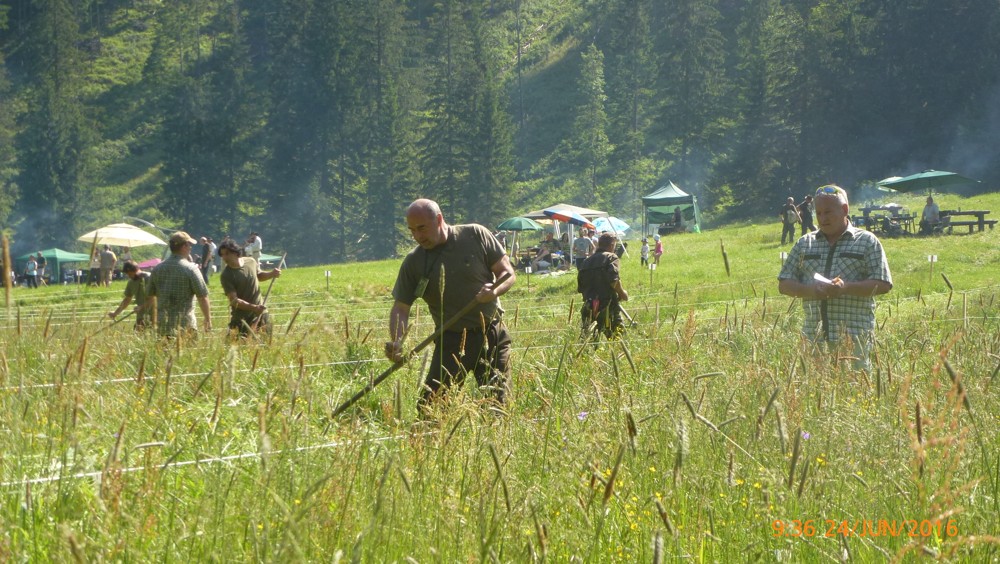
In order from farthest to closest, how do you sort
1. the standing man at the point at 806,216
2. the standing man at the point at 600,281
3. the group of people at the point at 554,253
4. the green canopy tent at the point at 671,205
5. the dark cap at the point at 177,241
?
the green canopy tent at the point at 671,205 < the standing man at the point at 806,216 < the group of people at the point at 554,253 < the standing man at the point at 600,281 < the dark cap at the point at 177,241

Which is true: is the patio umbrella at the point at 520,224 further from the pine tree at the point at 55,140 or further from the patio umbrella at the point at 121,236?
the pine tree at the point at 55,140

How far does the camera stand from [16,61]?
9738cm

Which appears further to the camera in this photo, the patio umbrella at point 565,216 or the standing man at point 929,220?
the patio umbrella at point 565,216

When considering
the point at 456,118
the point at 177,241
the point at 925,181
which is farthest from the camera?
the point at 456,118

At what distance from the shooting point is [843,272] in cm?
634

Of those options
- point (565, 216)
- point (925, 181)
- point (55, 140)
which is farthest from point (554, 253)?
point (55, 140)

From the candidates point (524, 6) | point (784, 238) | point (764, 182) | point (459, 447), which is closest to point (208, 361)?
point (459, 447)

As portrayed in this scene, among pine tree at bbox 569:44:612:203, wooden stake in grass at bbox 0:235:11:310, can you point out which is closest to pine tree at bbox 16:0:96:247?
pine tree at bbox 569:44:612:203

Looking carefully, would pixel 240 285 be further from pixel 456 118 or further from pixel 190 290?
pixel 456 118

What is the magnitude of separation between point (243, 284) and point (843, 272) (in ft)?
18.4

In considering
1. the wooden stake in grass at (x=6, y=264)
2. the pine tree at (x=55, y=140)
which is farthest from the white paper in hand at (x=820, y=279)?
the pine tree at (x=55, y=140)
